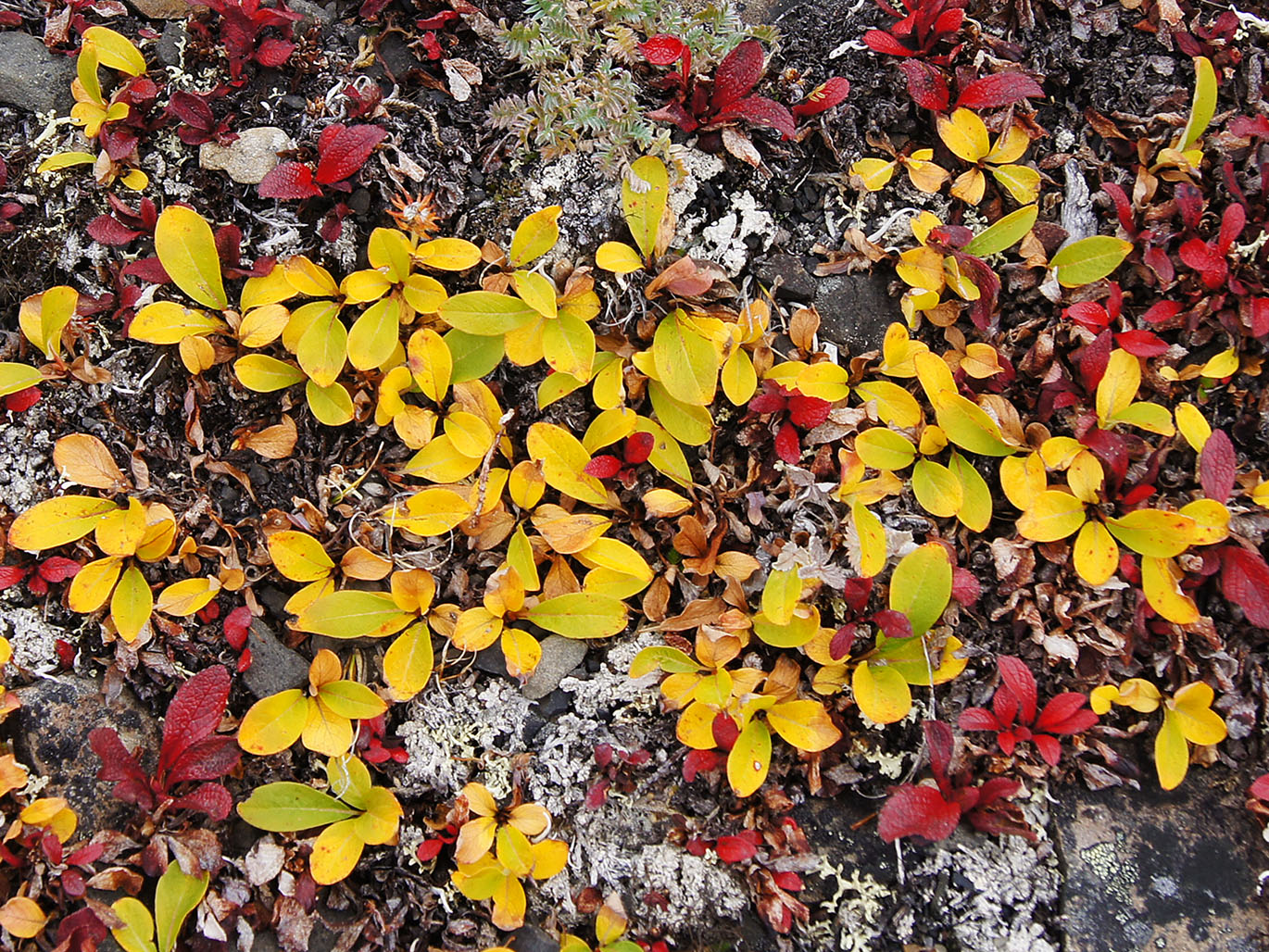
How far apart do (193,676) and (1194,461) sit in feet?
9.68

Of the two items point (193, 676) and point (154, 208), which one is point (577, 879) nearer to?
point (193, 676)

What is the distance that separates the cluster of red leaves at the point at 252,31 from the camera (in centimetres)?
251

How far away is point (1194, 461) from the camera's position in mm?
2482

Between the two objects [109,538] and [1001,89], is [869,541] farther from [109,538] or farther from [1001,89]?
[109,538]

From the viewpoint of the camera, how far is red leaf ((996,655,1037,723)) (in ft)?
7.60

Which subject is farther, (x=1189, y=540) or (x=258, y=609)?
(x=258, y=609)

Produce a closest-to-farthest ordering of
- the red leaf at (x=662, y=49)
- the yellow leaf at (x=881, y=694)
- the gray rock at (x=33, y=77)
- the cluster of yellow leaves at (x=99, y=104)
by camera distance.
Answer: the yellow leaf at (x=881, y=694)
the red leaf at (x=662, y=49)
the cluster of yellow leaves at (x=99, y=104)
the gray rock at (x=33, y=77)

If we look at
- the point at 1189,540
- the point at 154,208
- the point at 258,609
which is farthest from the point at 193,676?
the point at 1189,540

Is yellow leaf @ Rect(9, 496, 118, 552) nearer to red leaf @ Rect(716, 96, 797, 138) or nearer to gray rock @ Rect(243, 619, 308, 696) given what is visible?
gray rock @ Rect(243, 619, 308, 696)

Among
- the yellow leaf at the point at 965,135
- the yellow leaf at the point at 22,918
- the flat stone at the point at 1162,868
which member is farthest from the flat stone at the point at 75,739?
the yellow leaf at the point at 965,135

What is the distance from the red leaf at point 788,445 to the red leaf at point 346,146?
1451mm

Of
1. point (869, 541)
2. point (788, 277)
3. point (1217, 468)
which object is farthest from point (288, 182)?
point (1217, 468)

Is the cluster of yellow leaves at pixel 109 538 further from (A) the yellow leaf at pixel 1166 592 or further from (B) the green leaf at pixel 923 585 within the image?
(A) the yellow leaf at pixel 1166 592

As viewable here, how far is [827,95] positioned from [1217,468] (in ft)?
5.06
